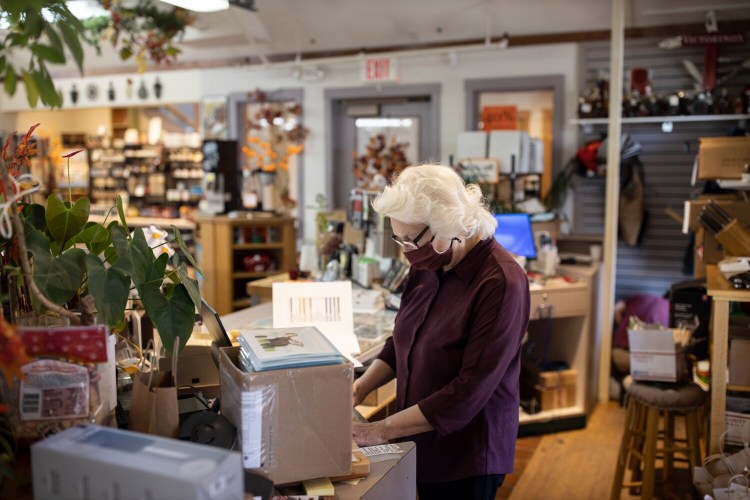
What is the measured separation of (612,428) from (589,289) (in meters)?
1.01

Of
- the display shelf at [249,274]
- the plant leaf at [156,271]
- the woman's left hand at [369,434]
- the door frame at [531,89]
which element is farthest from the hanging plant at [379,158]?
the plant leaf at [156,271]

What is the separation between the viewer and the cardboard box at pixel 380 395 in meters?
2.82

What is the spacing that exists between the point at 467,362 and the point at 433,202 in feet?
1.58

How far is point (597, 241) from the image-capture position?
6.40m

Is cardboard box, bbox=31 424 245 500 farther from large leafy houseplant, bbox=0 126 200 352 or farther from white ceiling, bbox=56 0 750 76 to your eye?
white ceiling, bbox=56 0 750 76

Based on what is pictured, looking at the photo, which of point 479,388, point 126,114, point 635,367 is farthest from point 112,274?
point 126,114

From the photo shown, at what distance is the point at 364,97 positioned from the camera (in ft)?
26.7

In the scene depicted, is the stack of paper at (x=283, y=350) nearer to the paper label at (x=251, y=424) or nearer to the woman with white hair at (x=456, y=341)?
the paper label at (x=251, y=424)

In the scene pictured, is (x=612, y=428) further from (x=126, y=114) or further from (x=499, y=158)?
(x=126, y=114)

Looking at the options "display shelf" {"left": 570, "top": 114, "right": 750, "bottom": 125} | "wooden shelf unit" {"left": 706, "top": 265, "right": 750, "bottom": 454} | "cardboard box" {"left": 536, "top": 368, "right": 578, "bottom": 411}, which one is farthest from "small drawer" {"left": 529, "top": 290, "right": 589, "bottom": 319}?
"display shelf" {"left": 570, "top": 114, "right": 750, "bottom": 125}

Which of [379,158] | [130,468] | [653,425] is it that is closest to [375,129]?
[379,158]

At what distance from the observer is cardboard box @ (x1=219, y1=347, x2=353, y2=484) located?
1.42 metres

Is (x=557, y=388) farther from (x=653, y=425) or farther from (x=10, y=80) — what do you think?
(x=10, y=80)

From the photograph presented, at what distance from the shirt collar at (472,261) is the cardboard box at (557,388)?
9.88 ft
